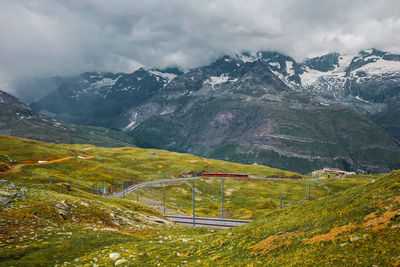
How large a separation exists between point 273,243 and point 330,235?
16.8 ft

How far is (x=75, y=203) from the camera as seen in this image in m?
43.3

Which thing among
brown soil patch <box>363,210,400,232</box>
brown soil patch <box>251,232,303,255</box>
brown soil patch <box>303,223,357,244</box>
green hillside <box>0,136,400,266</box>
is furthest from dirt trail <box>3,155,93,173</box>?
brown soil patch <box>363,210,400,232</box>

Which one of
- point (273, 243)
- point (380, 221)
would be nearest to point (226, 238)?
point (273, 243)

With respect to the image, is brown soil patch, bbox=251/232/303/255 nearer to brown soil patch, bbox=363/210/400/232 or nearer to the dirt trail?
brown soil patch, bbox=363/210/400/232

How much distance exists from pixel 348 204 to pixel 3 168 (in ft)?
509

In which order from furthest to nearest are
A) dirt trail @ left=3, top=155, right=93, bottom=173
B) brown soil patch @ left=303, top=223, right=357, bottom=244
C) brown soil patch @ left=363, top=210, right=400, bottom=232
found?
dirt trail @ left=3, top=155, right=93, bottom=173
brown soil patch @ left=303, top=223, right=357, bottom=244
brown soil patch @ left=363, top=210, right=400, bottom=232

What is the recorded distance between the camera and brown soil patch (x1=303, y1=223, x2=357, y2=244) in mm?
17328

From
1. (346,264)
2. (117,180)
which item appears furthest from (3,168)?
(346,264)

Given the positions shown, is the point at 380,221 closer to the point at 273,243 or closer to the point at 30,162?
the point at 273,243

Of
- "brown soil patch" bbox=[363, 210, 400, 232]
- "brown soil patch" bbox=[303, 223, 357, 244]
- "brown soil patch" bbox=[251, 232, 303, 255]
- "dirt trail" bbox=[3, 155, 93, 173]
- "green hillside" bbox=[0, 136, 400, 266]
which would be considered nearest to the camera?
"green hillside" bbox=[0, 136, 400, 266]

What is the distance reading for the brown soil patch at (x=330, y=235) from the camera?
56.9 ft

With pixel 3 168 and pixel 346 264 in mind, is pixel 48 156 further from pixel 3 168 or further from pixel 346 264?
pixel 346 264

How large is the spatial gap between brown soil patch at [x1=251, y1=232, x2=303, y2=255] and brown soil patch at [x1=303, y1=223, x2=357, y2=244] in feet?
6.17

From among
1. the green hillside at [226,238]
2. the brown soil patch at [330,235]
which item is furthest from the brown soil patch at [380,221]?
the brown soil patch at [330,235]
